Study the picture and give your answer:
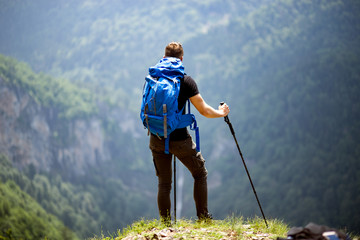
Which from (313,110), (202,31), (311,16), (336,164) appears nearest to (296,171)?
(336,164)

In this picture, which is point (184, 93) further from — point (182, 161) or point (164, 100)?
point (182, 161)

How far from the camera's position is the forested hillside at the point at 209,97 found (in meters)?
114

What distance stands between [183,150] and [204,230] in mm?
1125

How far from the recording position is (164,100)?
4.96 m

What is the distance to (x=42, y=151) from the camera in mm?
116688

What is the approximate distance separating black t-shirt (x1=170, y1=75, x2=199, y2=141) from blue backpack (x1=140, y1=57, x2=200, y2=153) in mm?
65

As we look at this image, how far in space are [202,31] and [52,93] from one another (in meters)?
78.9

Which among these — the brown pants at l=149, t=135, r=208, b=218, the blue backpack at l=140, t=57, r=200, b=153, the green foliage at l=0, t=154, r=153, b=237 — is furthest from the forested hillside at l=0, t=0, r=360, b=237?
the blue backpack at l=140, t=57, r=200, b=153

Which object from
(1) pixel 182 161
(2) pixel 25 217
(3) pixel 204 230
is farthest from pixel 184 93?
(2) pixel 25 217

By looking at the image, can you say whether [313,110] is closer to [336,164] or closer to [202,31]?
[336,164]

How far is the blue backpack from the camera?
495 centimetres

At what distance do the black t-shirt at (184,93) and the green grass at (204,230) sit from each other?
1205mm

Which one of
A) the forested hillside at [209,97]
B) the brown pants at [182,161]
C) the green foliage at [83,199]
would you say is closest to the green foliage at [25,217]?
the green foliage at [83,199]

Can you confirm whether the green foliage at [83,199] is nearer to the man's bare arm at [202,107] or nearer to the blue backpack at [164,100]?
the blue backpack at [164,100]
